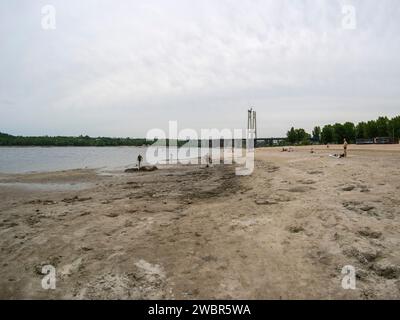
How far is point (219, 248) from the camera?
7676 millimetres

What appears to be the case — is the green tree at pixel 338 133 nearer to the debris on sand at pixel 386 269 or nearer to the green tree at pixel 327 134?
the green tree at pixel 327 134

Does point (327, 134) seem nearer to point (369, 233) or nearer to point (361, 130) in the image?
point (361, 130)

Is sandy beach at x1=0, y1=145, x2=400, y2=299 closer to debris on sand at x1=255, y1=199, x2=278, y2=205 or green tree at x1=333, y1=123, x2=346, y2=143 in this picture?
debris on sand at x1=255, y1=199, x2=278, y2=205

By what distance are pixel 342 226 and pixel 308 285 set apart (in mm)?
3103

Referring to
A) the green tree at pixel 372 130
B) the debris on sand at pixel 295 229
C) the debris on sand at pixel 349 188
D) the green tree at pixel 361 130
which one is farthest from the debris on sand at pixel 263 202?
the green tree at pixel 361 130

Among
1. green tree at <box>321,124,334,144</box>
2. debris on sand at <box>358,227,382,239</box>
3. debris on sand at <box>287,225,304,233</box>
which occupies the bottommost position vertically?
debris on sand at <box>287,225,304,233</box>

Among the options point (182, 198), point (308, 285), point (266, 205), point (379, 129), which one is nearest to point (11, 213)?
point (182, 198)

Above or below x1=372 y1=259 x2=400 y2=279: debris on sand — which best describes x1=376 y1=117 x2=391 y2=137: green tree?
above

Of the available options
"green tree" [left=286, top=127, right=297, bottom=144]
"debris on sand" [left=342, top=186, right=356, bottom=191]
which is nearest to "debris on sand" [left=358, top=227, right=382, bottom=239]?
"debris on sand" [left=342, top=186, right=356, bottom=191]

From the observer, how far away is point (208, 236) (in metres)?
8.59

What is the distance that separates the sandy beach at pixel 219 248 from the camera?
593 cm

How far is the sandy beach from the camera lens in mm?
5926

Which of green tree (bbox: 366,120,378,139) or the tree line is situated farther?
green tree (bbox: 366,120,378,139)
